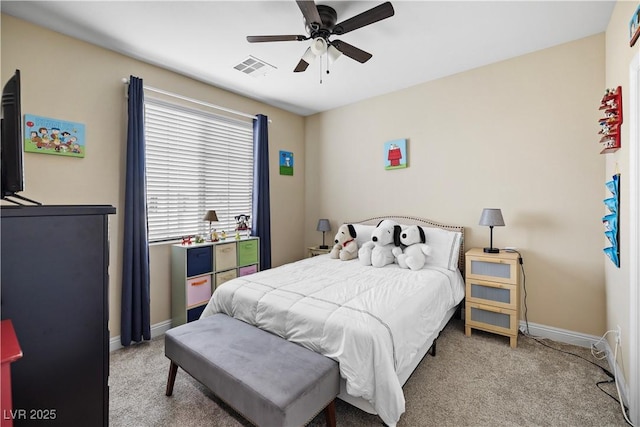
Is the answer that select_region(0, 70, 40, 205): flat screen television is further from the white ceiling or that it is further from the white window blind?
the white window blind

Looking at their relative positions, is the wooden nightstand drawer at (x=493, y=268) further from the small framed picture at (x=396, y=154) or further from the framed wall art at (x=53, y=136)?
the framed wall art at (x=53, y=136)

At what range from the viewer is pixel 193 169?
11.2 ft

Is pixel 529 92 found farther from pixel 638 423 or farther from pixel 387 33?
pixel 638 423

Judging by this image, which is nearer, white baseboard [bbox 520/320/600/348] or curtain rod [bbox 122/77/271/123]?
white baseboard [bbox 520/320/600/348]

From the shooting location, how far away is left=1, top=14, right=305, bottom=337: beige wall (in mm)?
2288

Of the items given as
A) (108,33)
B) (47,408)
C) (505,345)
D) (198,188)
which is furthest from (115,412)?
(505,345)

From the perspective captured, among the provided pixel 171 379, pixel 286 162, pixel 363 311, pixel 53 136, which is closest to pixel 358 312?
pixel 363 311

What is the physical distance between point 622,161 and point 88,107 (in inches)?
165

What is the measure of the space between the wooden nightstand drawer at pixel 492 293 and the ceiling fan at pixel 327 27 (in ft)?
7.64

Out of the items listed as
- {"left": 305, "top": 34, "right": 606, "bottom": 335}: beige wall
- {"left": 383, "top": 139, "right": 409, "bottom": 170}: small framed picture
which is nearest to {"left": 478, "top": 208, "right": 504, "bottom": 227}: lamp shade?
{"left": 305, "top": 34, "right": 606, "bottom": 335}: beige wall

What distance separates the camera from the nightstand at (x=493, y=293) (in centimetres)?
264

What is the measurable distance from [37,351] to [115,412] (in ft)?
4.32

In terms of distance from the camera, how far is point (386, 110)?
386 centimetres

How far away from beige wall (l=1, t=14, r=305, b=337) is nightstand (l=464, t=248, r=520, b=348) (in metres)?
3.15
